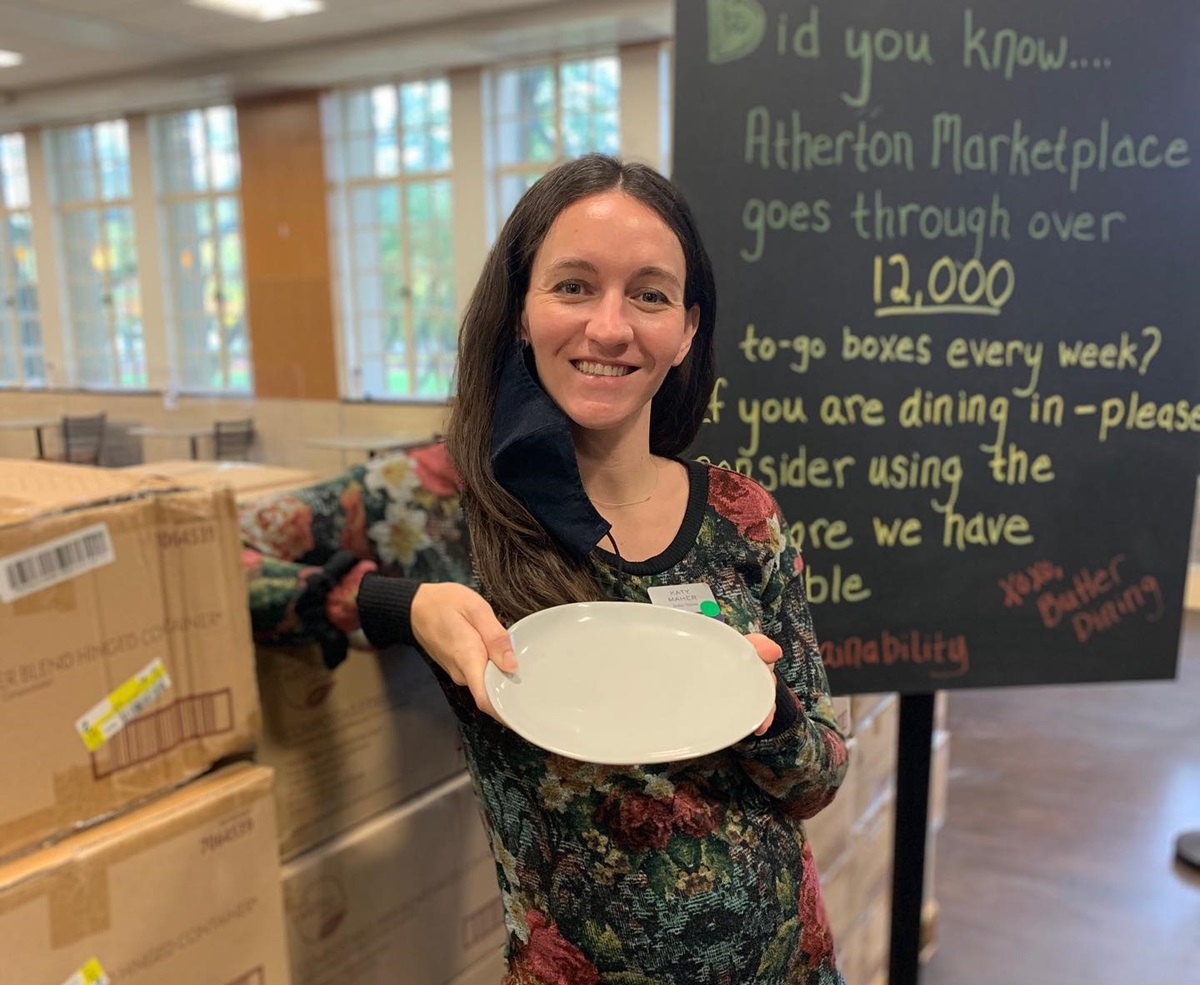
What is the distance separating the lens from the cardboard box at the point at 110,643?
85 cm

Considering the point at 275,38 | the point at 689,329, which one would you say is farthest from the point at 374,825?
the point at 275,38

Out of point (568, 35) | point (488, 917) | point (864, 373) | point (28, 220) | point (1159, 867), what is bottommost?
point (1159, 867)

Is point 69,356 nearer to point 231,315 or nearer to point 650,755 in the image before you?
point 231,315

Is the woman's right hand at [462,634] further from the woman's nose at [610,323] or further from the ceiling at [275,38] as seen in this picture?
the ceiling at [275,38]

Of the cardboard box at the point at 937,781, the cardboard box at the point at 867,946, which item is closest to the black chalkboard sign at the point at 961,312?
the cardboard box at the point at 867,946

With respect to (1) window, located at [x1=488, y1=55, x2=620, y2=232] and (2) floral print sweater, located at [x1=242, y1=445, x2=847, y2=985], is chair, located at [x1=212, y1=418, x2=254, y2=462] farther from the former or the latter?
(2) floral print sweater, located at [x1=242, y1=445, x2=847, y2=985]

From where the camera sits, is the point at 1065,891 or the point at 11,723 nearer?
the point at 11,723

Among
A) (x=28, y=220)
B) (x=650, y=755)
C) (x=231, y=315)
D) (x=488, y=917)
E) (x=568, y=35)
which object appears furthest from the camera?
(x=28, y=220)

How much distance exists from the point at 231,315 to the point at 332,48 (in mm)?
2996

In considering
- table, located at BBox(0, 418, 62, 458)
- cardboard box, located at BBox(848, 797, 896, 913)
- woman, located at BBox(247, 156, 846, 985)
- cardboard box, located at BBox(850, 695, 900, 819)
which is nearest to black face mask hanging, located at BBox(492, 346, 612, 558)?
woman, located at BBox(247, 156, 846, 985)

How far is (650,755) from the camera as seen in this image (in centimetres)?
76

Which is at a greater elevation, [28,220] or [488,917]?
[28,220]

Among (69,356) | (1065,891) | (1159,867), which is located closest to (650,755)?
(1065,891)

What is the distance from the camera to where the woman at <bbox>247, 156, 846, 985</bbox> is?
34.8 inches
